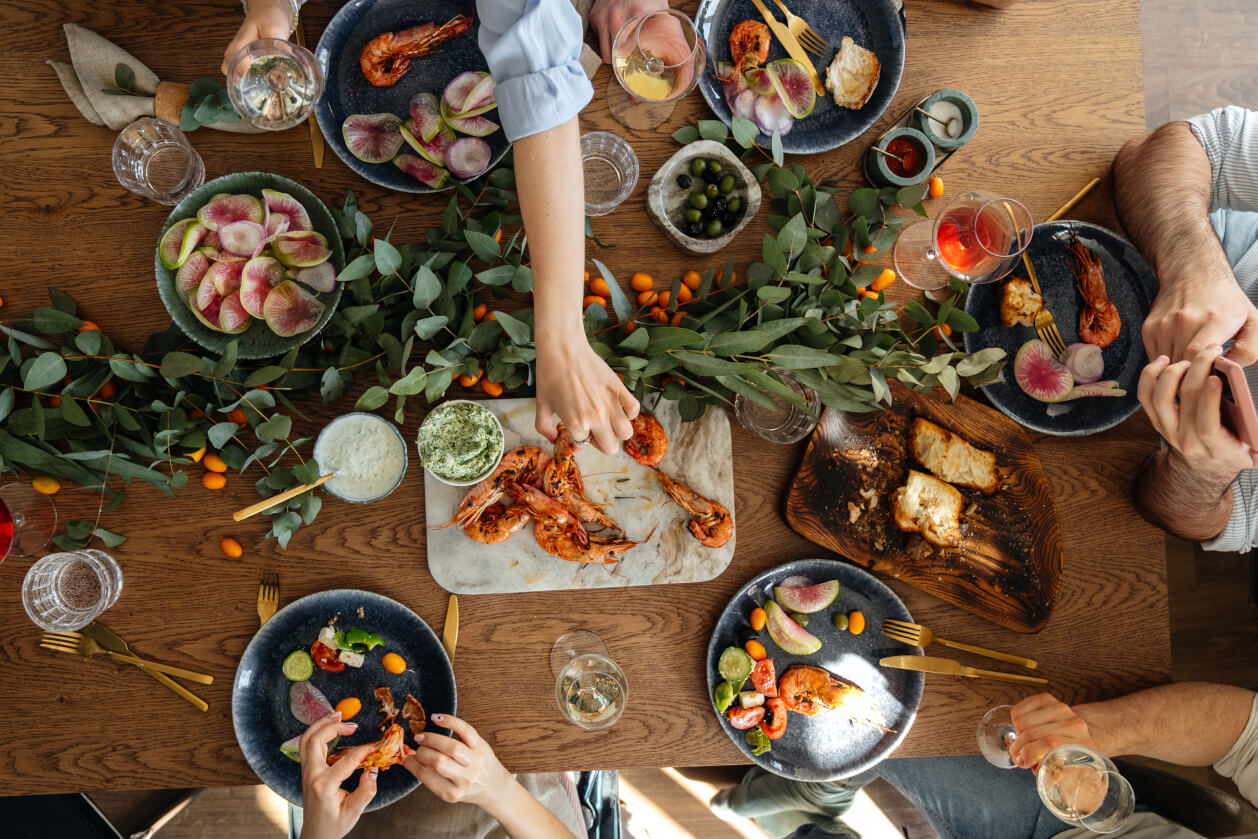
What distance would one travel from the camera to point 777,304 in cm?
150

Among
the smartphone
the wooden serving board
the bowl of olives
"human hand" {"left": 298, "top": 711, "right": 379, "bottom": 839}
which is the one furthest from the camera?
the wooden serving board

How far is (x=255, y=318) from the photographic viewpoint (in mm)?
1431

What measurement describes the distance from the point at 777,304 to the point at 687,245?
8.9 inches

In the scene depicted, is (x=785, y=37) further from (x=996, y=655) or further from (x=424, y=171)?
(x=996, y=655)

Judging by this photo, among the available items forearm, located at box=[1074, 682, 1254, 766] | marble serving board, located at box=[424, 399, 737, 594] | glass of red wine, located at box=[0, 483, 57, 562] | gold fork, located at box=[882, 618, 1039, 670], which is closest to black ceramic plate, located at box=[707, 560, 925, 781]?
gold fork, located at box=[882, 618, 1039, 670]

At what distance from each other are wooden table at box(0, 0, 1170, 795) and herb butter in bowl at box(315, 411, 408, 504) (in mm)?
60

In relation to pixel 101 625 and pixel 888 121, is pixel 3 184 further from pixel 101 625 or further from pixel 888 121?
pixel 888 121

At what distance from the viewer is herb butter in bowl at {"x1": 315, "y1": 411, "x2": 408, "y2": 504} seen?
1494 millimetres

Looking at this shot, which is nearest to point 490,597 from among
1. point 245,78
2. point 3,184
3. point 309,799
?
point 309,799

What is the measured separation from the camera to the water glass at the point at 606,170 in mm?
1571

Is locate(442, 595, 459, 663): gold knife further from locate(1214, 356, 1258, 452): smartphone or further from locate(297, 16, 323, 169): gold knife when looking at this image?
locate(1214, 356, 1258, 452): smartphone

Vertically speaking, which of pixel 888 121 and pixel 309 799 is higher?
pixel 888 121

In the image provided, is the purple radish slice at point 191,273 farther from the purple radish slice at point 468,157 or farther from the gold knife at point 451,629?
the gold knife at point 451,629

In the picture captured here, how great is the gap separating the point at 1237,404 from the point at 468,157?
154 centimetres
